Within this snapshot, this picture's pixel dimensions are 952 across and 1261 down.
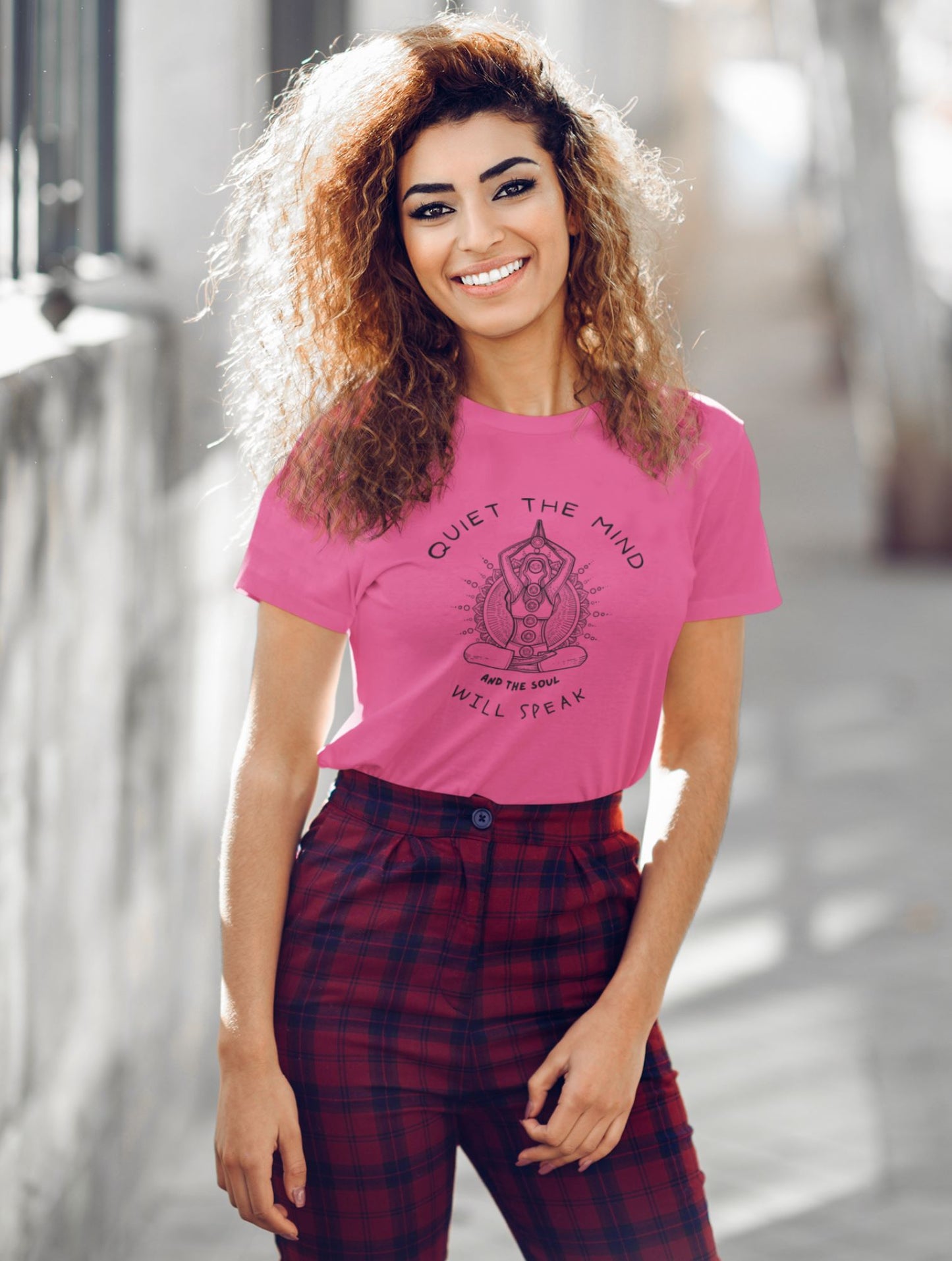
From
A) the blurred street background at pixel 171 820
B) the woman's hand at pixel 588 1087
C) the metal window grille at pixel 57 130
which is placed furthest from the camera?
the metal window grille at pixel 57 130

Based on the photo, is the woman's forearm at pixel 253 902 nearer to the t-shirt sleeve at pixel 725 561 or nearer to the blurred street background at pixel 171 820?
the blurred street background at pixel 171 820

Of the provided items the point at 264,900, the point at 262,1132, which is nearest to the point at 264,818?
the point at 264,900

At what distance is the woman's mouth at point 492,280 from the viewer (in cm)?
210

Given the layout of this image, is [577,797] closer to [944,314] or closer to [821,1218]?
[821,1218]

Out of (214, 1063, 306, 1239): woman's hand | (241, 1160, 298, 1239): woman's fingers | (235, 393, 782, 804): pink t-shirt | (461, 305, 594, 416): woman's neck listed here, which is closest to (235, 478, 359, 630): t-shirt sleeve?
Result: (235, 393, 782, 804): pink t-shirt

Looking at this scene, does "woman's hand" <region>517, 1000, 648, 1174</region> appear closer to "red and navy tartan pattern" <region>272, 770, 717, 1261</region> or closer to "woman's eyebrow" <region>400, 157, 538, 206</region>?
"red and navy tartan pattern" <region>272, 770, 717, 1261</region>

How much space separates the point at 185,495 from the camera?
3885 mm

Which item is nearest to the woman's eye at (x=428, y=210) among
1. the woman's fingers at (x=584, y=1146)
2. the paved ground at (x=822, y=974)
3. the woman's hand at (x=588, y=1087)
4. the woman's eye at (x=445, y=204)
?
the woman's eye at (x=445, y=204)

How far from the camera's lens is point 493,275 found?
2.10 metres

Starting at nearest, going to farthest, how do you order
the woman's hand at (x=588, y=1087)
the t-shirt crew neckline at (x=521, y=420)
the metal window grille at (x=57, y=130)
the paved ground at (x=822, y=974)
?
the woman's hand at (x=588, y=1087)
the t-shirt crew neckline at (x=521, y=420)
the metal window grille at (x=57, y=130)
the paved ground at (x=822, y=974)

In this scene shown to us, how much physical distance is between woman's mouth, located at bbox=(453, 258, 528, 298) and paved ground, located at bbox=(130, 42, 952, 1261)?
233 cm

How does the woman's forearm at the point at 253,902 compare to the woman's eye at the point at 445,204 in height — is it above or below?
below

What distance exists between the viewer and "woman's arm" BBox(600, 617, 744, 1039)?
2.11 metres

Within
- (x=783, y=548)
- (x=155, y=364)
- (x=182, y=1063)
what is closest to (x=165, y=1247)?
(x=182, y=1063)
